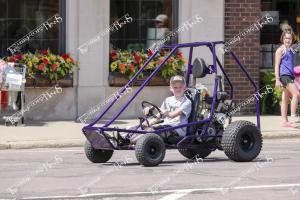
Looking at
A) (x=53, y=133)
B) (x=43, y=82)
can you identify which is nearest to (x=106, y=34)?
(x=43, y=82)

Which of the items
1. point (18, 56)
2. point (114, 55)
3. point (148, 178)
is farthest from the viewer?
point (114, 55)

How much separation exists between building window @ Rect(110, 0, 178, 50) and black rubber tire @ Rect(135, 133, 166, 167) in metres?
7.58

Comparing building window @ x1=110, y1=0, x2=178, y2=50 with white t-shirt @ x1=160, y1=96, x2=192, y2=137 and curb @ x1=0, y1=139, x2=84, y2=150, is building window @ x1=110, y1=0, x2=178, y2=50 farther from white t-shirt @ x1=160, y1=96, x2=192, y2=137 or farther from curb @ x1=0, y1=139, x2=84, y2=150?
white t-shirt @ x1=160, y1=96, x2=192, y2=137

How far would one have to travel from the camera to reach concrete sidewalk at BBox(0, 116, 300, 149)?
1630cm

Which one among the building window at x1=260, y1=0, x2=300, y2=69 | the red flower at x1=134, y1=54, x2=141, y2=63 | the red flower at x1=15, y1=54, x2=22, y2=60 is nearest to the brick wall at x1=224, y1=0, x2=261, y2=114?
the building window at x1=260, y1=0, x2=300, y2=69

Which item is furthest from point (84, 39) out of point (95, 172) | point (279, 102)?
point (95, 172)

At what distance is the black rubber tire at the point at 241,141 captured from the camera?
13.3 metres

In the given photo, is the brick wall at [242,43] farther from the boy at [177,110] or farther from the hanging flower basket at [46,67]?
the boy at [177,110]

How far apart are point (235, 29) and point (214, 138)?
7.87 m

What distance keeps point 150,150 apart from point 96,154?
33.2 inches

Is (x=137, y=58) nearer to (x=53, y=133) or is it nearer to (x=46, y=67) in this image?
(x=46, y=67)

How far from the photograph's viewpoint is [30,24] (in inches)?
774

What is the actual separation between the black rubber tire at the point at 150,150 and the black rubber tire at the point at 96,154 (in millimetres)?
721

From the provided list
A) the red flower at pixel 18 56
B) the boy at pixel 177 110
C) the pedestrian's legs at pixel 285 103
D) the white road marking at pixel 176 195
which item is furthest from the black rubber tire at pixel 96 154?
the pedestrian's legs at pixel 285 103
